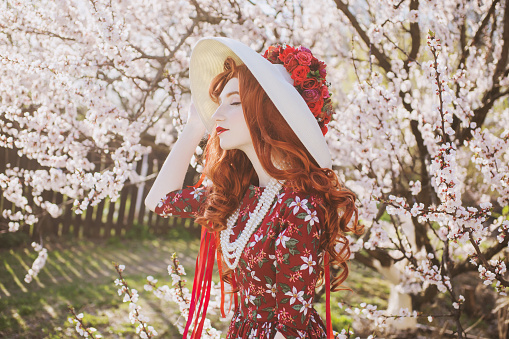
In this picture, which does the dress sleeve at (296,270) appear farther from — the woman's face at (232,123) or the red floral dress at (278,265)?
the woman's face at (232,123)

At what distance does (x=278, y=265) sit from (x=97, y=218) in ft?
18.3

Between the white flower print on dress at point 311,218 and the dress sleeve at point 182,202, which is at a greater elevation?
the white flower print on dress at point 311,218

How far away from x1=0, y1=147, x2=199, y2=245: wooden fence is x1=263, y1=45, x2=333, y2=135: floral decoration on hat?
437 cm

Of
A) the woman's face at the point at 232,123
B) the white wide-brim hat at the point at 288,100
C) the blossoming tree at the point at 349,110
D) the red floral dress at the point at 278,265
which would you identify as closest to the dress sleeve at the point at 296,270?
the red floral dress at the point at 278,265

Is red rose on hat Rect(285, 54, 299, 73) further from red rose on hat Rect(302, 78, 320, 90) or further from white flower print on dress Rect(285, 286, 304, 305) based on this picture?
white flower print on dress Rect(285, 286, 304, 305)

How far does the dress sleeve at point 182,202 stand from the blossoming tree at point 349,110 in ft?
3.29

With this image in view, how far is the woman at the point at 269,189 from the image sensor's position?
1.44 m

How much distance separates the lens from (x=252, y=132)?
1578mm

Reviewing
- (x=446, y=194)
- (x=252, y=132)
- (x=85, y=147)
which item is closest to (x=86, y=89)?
(x=85, y=147)

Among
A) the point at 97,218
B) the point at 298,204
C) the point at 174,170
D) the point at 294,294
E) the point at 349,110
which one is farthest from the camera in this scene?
the point at 97,218

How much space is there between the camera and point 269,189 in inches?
64.3

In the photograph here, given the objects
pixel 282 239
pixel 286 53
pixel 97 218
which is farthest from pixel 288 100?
pixel 97 218

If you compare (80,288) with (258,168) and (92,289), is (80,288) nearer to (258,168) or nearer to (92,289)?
(92,289)

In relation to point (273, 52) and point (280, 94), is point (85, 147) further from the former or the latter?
point (280, 94)
